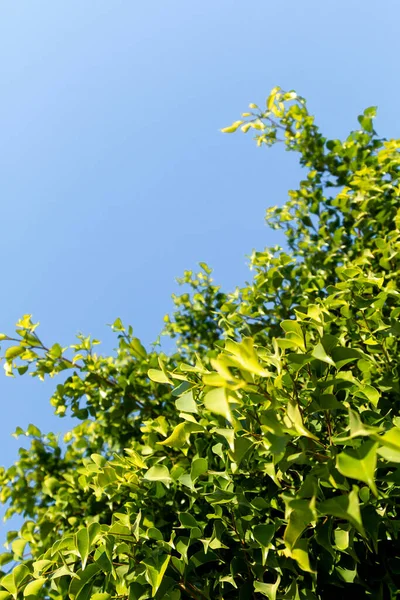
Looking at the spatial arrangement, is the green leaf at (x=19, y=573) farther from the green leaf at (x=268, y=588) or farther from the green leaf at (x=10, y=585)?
the green leaf at (x=268, y=588)

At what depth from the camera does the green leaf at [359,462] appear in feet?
2.30

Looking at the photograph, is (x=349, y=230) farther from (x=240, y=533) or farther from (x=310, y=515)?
(x=310, y=515)

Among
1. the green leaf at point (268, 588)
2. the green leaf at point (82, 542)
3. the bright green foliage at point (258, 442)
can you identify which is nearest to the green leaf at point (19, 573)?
the bright green foliage at point (258, 442)

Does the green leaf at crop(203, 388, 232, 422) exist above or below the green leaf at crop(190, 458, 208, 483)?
below

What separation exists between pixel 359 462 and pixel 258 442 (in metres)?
0.41

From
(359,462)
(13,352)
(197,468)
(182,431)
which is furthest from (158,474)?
(13,352)

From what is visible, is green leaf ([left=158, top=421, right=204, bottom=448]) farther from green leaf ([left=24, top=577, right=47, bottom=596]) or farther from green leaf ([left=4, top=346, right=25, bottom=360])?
green leaf ([left=4, top=346, right=25, bottom=360])

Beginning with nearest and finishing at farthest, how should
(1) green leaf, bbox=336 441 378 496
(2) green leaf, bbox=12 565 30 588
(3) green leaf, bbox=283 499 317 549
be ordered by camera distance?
(1) green leaf, bbox=336 441 378 496 → (3) green leaf, bbox=283 499 317 549 → (2) green leaf, bbox=12 565 30 588

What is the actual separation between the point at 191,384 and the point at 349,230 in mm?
2547

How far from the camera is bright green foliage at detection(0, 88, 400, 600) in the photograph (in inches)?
40.2

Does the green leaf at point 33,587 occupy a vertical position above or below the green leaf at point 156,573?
above

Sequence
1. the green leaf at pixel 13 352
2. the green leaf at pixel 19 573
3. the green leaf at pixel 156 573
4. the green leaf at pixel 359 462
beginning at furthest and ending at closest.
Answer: the green leaf at pixel 13 352, the green leaf at pixel 19 573, the green leaf at pixel 156 573, the green leaf at pixel 359 462

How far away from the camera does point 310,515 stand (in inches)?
34.2

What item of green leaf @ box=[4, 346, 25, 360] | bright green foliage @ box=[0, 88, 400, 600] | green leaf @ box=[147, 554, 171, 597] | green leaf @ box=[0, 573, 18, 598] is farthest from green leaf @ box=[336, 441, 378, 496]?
green leaf @ box=[4, 346, 25, 360]
